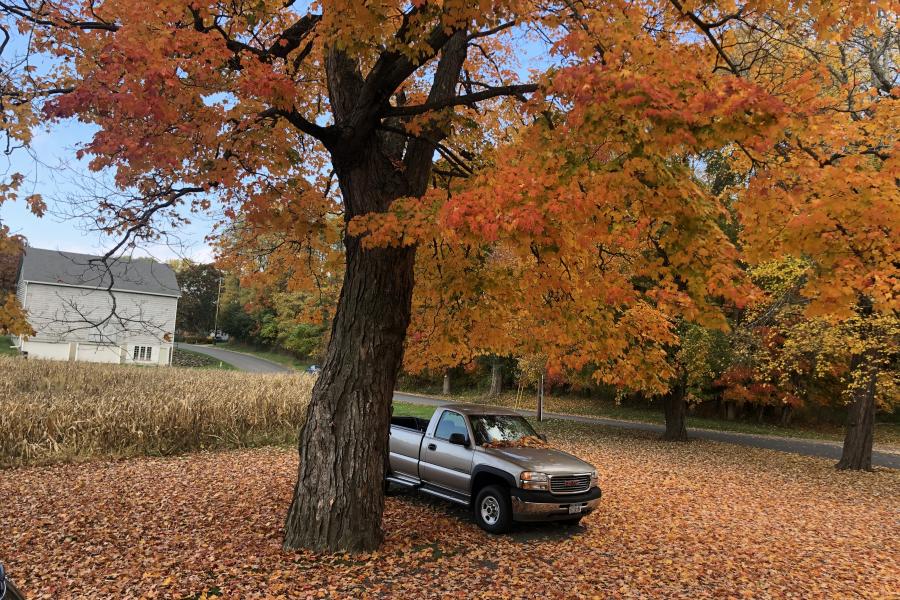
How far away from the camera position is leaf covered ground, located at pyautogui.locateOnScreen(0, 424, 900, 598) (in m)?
5.62

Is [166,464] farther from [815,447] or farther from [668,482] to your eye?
[815,447]

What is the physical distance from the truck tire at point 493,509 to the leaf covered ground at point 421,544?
18cm

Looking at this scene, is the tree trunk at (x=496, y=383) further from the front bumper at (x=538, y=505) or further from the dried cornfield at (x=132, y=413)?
the front bumper at (x=538, y=505)

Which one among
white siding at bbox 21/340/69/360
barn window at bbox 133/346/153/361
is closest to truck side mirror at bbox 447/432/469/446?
white siding at bbox 21/340/69/360

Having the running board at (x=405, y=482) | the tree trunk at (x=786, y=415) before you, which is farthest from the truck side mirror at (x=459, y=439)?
the tree trunk at (x=786, y=415)

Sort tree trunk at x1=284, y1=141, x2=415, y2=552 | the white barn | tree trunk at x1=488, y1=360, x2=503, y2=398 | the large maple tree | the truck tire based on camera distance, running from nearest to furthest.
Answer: the large maple tree < tree trunk at x1=284, y1=141, x2=415, y2=552 < the truck tire < the white barn < tree trunk at x1=488, y1=360, x2=503, y2=398

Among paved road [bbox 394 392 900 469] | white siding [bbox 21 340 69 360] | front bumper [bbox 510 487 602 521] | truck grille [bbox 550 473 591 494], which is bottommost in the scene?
white siding [bbox 21 340 69 360]

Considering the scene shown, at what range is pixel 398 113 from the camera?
661cm

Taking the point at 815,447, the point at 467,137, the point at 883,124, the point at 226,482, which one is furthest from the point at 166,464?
the point at 815,447

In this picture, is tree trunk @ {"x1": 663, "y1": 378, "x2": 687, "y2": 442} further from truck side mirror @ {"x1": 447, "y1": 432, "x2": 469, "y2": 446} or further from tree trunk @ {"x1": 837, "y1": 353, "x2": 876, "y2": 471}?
truck side mirror @ {"x1": 447, "y1": 432, "x2": 469, "y2": 446}

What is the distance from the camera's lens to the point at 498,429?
28.3ft

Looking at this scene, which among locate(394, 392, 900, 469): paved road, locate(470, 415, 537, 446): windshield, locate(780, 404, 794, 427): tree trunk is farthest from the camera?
locate(780, 404, 794, 427): tree trunk

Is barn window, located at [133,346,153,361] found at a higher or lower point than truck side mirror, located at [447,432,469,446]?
lower

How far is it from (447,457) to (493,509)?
108 centimetres
